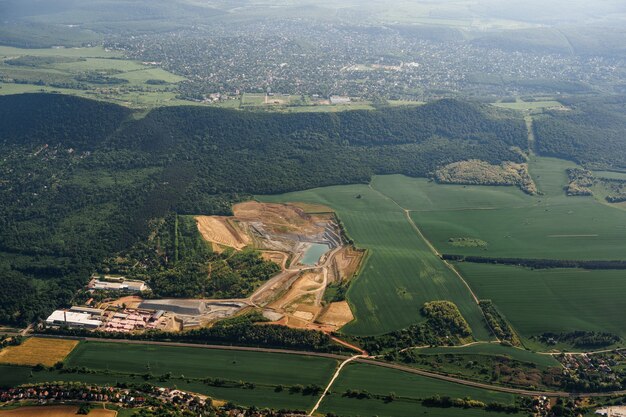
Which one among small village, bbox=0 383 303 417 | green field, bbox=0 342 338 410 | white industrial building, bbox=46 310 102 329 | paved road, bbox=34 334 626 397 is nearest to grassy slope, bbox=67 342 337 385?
green field, bbox=0 342 338 410

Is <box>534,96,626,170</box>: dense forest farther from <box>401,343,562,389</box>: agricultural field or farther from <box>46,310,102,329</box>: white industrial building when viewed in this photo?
<box>46,310,102,329</box>: white industrial building

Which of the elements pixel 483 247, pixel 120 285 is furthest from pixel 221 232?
pixel 483 247

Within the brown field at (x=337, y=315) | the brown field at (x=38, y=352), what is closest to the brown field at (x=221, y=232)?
the brown field at (x=337, y=315)

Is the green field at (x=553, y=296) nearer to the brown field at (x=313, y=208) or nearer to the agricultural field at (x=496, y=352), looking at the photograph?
the agricultural field at (x=496, y=352)

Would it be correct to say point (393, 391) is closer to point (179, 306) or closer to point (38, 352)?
point (179, 306)

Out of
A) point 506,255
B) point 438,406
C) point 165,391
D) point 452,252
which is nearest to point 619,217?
point 506,255

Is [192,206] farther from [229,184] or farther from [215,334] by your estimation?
[215,334]
